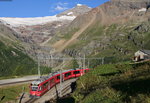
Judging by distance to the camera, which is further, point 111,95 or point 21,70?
point 21,70

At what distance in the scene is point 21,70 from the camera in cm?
9331

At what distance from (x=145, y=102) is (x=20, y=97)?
1547 inches

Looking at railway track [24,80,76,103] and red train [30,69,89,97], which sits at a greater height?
red train [30,69,89,97]

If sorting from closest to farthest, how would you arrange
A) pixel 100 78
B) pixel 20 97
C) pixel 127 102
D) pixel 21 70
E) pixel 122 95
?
pixel 127 102
pixel 122 95
pixel 100 78
pixel 20 97
pixel 21 70

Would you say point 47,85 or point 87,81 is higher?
point 87,81

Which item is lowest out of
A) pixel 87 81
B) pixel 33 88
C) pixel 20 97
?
pixel 20 97

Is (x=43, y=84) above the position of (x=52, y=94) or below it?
above

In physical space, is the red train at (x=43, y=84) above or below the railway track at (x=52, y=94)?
above

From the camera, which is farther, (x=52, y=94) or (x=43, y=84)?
(x=52, y=94)

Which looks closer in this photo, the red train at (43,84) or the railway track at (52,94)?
the railway track at (52,94)

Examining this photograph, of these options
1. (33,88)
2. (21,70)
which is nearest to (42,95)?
(33,88)

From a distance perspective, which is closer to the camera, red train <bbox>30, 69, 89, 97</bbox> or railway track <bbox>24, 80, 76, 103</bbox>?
railway track <bbox>24, 80, 76, 103</bbox>

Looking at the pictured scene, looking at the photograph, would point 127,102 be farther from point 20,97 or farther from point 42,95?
point 20,97

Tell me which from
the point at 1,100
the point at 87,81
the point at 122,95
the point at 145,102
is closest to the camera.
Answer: the point at 145,102
